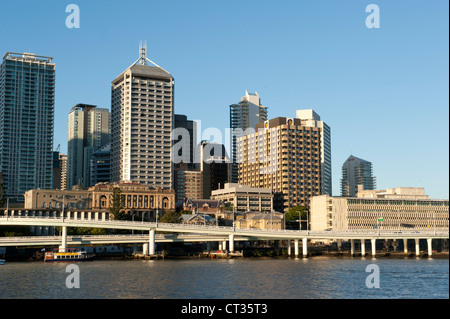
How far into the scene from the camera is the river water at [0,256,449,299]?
79000mm

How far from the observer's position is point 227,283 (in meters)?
91.6

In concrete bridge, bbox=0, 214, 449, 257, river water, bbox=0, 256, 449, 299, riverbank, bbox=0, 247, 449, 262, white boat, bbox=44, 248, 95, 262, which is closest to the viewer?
river water, bbox=0, 256, 449, 299

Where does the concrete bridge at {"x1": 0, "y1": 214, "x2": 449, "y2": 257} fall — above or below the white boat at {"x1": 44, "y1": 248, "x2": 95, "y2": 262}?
above

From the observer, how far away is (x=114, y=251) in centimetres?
18312

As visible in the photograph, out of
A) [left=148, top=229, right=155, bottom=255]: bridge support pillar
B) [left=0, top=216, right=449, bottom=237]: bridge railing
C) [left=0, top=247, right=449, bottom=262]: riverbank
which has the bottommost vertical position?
[left=0, top=247, right=449, bottom=262]: riverbank

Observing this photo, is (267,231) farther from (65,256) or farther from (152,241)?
(65,256)

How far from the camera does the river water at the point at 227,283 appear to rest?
79.0 metres
